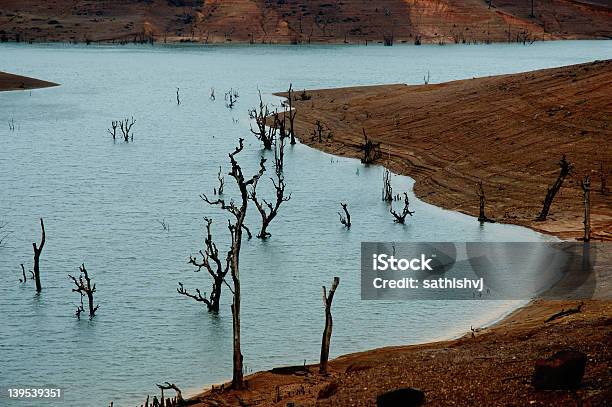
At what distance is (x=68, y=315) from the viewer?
22.1 metres

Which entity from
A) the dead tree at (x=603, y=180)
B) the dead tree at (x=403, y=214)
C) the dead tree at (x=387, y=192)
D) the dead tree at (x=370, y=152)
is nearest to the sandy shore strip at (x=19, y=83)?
the dead tree at (x=370, y=152)

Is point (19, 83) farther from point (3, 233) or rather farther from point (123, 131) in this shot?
point (3, 233)

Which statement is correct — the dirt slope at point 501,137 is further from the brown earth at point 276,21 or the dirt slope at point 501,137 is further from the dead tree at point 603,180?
the brown earth at point 276,21

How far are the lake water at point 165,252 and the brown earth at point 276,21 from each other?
6730 centimetres

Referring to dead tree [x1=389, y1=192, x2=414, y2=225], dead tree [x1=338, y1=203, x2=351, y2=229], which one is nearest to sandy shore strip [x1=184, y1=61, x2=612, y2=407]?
dead tree [x1=389, y1=192, x2=414, y2=225]

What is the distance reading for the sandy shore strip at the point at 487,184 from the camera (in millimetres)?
13930

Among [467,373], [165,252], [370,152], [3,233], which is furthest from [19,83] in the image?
[467,373]

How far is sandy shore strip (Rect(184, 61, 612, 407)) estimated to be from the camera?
13.9 m

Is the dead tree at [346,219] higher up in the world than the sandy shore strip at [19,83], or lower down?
lower down

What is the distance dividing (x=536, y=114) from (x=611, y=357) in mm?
29116

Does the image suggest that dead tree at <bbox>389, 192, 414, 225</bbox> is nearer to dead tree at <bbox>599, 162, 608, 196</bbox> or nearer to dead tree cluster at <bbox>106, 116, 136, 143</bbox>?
dead tree at <bbox>599, 162, 608, 196</bbox>

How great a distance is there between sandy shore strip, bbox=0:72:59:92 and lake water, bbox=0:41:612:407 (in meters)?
11.1

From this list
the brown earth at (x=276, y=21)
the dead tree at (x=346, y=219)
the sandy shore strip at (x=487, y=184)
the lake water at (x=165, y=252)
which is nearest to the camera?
the sandy shore strip at (x=487, y=184)

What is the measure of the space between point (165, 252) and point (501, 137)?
1788 centimetres
